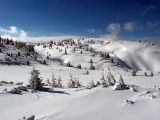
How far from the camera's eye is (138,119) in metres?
6.81

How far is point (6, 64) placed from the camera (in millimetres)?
29797

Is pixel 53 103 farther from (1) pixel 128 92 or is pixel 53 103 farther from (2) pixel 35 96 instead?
(1) pixel 128 92

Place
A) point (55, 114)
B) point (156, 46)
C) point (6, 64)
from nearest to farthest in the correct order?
1. point (55, 114)
2. point (6, 64)
3. point (156, 46)

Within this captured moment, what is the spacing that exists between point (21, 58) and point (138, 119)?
2953 cm

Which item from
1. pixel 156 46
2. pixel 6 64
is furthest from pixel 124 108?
pixel 156 46

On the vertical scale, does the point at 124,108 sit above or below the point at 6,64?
below

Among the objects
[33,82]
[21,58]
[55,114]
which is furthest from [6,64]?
[55,114]

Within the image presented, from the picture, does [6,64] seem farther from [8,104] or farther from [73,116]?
[73,116]

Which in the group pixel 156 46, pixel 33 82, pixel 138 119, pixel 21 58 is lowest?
pixel 138 119

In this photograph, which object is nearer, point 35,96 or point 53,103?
point 53,103

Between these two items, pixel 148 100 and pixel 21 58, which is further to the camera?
pixel 21 58

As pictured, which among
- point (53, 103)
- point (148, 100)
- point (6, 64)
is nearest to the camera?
point (148, 100)

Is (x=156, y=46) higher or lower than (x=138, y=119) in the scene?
higher

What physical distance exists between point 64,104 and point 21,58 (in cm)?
2751
